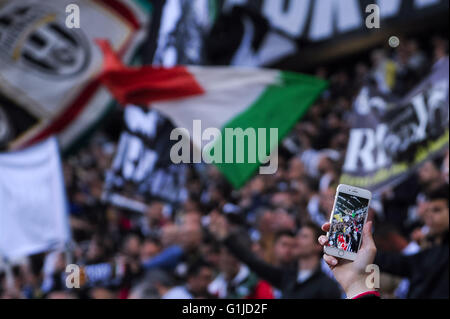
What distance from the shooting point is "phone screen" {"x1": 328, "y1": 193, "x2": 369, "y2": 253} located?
6.70 ft

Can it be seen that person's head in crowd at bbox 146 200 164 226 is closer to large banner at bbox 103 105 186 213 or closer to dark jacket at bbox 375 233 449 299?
large banner at bbox 103 105 186 213

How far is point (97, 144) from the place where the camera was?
35.9 feet

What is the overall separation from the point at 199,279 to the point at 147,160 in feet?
7.40

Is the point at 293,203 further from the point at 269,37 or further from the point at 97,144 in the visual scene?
the point at 97,144

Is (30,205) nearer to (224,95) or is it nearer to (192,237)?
(192,237)

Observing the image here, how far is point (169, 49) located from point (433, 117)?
3.23 metres

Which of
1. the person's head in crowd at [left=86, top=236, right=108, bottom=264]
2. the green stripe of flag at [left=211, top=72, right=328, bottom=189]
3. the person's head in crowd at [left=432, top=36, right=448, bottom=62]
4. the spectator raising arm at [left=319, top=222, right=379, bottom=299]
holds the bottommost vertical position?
the person's head in crowd at [left=86, top=236, right=108, bottom=264]

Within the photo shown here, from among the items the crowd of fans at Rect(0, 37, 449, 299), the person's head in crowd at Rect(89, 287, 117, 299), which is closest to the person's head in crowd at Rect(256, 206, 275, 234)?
the crowd of fans at Rect(0, 37, 449, 299)

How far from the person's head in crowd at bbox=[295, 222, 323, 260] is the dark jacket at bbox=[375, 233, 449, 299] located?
52cm

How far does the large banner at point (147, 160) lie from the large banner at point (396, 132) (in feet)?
6.98

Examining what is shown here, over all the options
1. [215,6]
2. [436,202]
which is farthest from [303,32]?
[436,202]

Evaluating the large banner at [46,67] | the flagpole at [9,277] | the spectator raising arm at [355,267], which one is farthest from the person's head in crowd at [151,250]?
the spectator raising arm at [355,267]

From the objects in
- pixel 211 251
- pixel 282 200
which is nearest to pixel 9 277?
pixel 211 251

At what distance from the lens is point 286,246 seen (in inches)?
170
